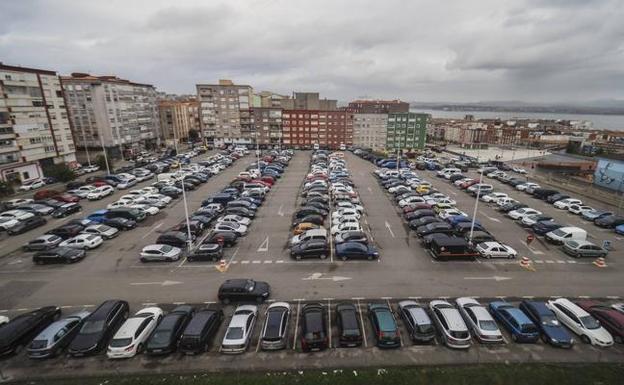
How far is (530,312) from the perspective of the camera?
1694 cm

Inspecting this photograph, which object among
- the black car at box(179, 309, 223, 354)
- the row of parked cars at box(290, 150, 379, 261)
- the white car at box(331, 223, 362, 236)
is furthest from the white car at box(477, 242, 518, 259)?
the black car at box(179, 309, 223, 354)

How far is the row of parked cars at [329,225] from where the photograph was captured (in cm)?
2430

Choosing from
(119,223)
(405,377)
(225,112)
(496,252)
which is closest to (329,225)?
(496,252)

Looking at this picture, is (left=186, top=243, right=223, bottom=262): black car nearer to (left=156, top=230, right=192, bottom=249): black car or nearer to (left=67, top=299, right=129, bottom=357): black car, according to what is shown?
(left=156, top=230, right=192, bottom=249): black car

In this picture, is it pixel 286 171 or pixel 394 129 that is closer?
pixel 286 171

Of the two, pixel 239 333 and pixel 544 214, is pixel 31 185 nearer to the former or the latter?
pixel 239 333

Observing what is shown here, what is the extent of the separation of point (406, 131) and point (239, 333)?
89.0m

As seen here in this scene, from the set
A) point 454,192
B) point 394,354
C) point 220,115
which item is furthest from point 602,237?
point 220,115

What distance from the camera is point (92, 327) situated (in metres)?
15.4

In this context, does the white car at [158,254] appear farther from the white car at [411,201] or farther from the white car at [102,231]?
the white car at [411,201]

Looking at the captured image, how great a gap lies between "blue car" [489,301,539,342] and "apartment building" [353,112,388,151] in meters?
79.5

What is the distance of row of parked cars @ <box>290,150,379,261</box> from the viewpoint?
2430cm

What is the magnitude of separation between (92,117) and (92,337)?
7680 cm

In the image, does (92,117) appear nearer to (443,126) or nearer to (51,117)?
(51,117)
